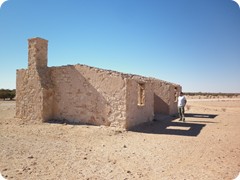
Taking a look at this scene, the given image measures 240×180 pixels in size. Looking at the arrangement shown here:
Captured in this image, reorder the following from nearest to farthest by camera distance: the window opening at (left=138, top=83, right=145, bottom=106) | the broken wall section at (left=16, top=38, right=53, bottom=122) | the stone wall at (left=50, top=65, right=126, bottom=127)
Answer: the stone wall at (left=50, top=65, right=126, bottom=127), the broken wall section at (left=16, top=38, right=53, bottom=122), the window opening at (left=138, top=83, right=145, bottom=106)

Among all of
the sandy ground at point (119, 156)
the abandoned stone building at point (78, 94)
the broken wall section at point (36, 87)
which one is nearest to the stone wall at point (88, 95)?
the abandoned stone building at point (78, 94)

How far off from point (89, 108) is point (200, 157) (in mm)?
5914

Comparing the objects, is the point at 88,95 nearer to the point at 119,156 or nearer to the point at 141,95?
the point at 141,95

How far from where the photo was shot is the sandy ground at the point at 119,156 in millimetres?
4910

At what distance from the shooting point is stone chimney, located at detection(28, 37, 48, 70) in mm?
11938

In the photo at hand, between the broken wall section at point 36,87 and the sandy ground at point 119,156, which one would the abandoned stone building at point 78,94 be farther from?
the sandy ground at point 119,156

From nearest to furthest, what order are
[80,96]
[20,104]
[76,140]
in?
[76,140]
[80,96]
[20,104]

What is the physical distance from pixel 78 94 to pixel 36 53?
295 centimetres

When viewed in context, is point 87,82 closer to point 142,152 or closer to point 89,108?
point 89,108

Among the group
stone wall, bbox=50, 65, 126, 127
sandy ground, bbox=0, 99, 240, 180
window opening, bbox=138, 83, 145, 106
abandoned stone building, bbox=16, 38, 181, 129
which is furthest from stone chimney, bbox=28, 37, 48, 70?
window opening, bbox=138, 83, 145, 106

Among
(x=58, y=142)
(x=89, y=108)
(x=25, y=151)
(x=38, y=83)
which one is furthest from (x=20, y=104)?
(x=25, y=151)

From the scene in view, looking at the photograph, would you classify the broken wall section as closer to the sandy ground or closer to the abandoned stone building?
the abandoned stone building

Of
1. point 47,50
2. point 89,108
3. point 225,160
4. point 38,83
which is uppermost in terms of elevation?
point 47,50

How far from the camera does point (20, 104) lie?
1250 centimetres
